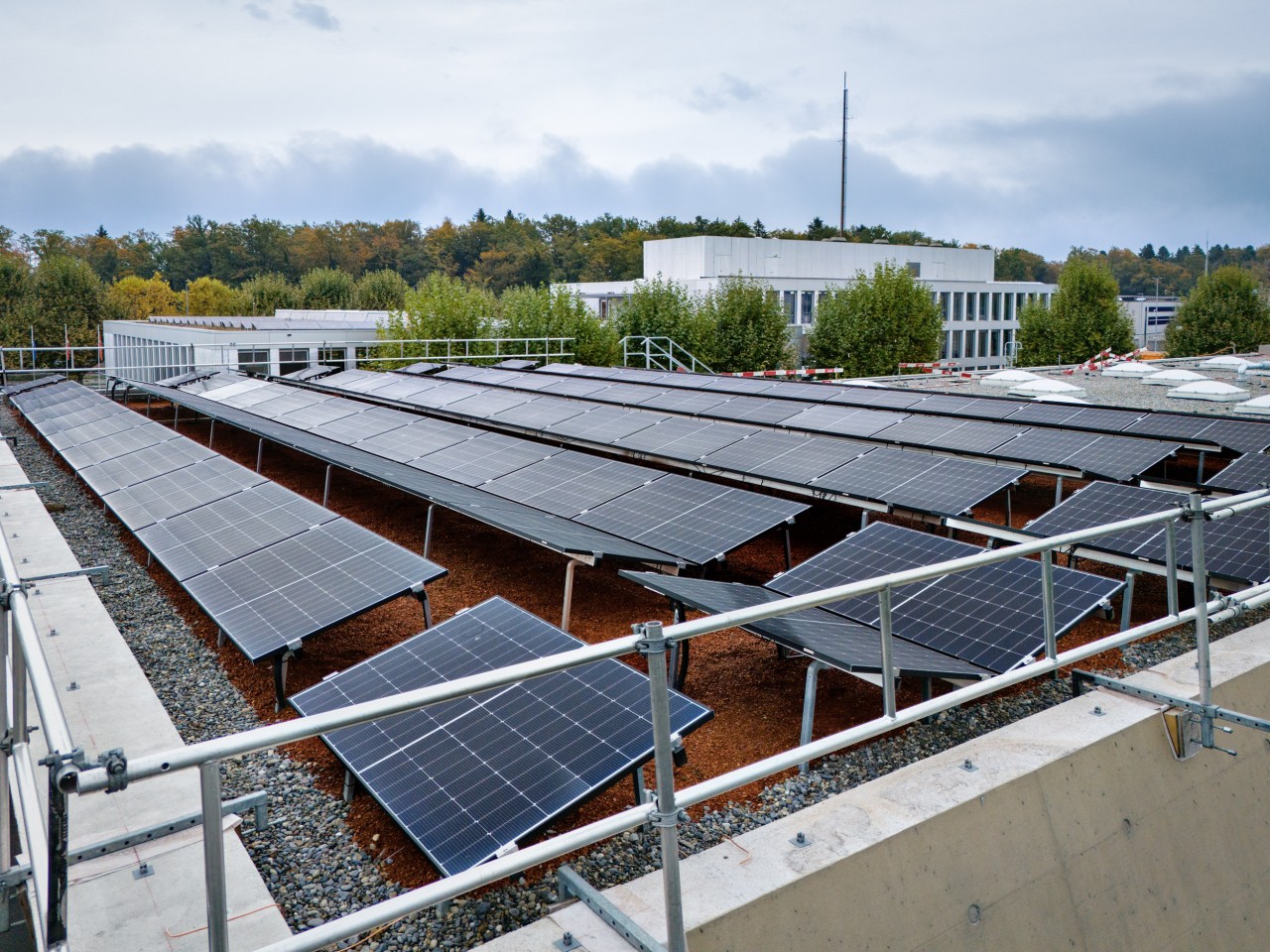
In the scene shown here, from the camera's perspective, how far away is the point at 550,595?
9609mm

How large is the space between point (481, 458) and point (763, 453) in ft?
13.1

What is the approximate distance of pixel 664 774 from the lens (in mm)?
3291

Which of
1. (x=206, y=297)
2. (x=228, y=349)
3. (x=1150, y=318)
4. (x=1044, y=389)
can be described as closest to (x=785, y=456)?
(x=1044, y=389)

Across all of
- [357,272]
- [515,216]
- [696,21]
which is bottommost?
[357,272]

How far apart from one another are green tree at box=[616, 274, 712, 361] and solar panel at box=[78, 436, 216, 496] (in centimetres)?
3061

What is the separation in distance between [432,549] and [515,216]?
12935 centimetres

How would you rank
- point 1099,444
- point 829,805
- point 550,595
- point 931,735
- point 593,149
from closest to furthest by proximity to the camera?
point 829,805 < point 931,735 < point 550,595 < point 1099,444 < point 593,149

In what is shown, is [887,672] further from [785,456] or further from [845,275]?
[845,275]

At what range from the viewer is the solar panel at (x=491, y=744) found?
175 inches

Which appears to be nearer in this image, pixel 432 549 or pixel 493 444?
pixel 432 549

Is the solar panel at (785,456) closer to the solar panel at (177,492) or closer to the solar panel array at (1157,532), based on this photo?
the solar panel array at (1157,532)

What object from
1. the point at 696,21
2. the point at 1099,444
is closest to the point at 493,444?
the point at 1099,444

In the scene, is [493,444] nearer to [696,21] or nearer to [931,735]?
[931,735]

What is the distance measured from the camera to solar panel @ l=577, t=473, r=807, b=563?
28.8 feet
